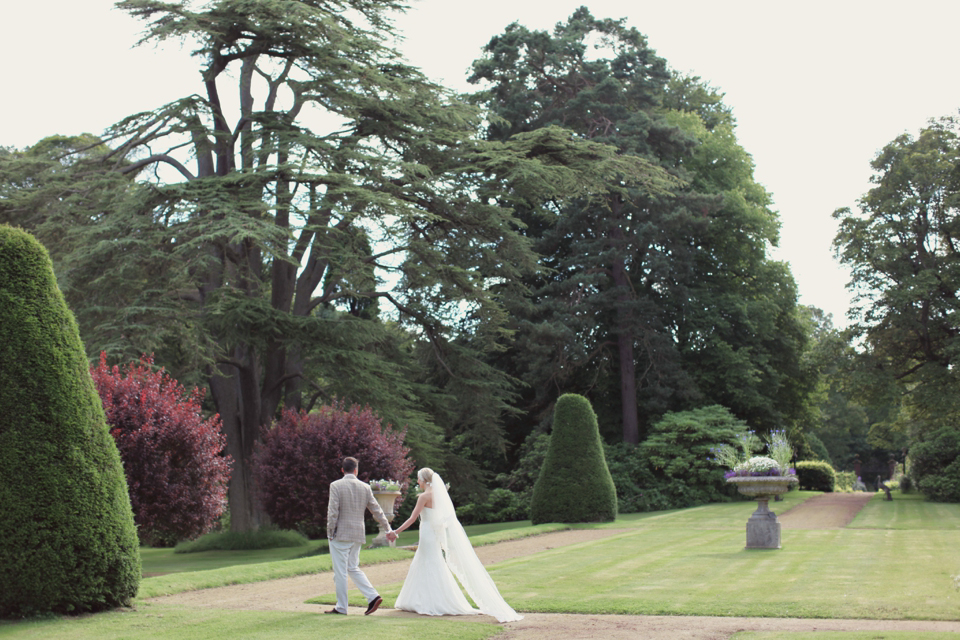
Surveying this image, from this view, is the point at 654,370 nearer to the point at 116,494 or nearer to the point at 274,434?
the point at 274,434

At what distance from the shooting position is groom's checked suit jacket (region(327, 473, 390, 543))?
363 inches

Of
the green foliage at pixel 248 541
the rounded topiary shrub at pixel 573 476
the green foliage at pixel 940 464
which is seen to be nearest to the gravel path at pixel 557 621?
the green foliage at pixel 248 541

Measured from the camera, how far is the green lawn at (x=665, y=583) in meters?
8.32

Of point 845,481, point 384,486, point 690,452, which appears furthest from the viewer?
point 845,481

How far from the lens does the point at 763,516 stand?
15.5 metres

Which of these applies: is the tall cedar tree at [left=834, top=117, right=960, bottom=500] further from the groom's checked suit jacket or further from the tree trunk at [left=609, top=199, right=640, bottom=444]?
the groom's checked suit jacket

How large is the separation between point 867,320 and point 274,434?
23537 mm

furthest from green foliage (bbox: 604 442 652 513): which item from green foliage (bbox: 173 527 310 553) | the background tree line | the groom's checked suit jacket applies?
the groom's checked suit jacket

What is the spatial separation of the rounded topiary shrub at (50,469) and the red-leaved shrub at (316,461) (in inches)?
341

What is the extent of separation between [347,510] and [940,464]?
84.0 ft

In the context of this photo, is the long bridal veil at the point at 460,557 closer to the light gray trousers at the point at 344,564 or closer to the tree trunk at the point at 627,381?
the light gray trousers at the point at 344,564

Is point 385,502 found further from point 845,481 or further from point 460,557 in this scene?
point 845,481

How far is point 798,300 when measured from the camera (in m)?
36.2

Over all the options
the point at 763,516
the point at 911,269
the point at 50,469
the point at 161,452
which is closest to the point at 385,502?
the point at 161,452
